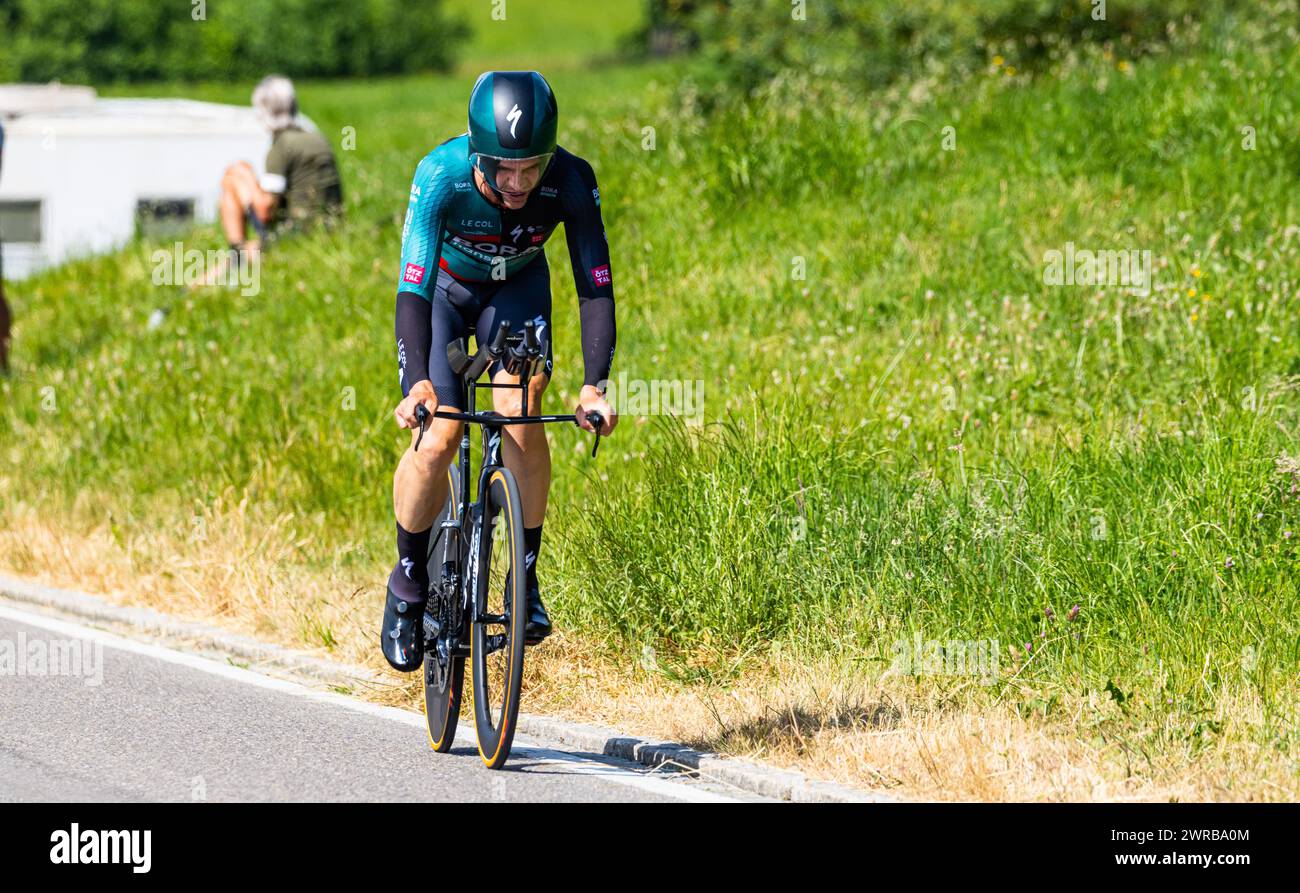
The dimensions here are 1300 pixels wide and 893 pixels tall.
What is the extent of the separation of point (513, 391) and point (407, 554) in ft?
2.40

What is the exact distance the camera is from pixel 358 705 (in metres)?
7.29

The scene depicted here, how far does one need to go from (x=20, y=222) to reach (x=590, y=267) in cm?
1610

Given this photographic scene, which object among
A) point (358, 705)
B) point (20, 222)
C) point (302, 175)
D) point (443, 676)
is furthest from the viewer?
point (20, 222)

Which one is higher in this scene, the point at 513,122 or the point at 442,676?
the point at 513,122

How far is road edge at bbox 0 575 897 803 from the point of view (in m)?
5.79

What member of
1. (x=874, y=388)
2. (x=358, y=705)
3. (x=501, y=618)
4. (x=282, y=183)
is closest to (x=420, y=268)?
(x=501, y=618)

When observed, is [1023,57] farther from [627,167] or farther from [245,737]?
[245,737]

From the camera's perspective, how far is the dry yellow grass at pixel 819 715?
5484mm

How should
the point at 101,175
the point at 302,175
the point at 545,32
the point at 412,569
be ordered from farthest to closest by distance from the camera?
the point at 545,32, the point at 101,175, the point at 302,175, the point at 412,569

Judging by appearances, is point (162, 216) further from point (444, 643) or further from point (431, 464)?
point (444, 643)

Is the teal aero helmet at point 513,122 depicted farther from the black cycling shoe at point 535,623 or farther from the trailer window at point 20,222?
the trailer window at point 20,222

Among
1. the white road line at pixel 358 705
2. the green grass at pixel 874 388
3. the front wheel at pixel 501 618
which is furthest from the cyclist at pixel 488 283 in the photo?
the green grass at pixel 874 388
